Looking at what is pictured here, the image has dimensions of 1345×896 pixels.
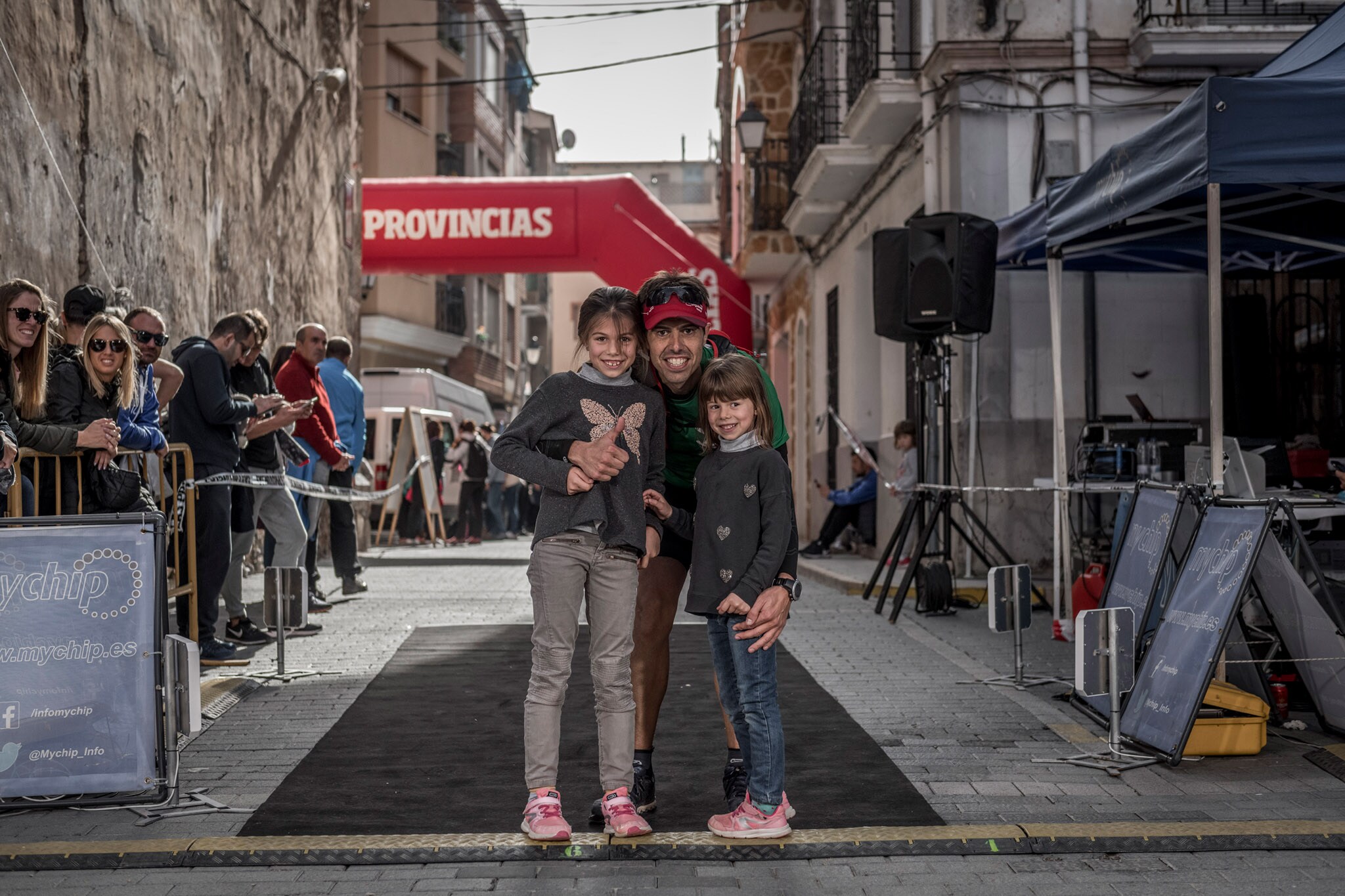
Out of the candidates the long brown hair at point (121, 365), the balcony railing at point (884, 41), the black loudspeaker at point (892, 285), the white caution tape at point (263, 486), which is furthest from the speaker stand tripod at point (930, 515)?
the long brown hair at point (121, 365)

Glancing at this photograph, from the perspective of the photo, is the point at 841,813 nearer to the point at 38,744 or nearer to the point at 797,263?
the point at 38,744

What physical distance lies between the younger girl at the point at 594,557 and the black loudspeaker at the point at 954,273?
6.11m

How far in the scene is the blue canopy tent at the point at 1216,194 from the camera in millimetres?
6129

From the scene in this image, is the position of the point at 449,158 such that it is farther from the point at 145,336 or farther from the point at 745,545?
the point at 745,545

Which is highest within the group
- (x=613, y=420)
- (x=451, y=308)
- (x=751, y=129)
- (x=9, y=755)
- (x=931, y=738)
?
(x=751, y=129)

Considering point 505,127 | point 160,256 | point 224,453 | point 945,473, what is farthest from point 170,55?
point 505,127

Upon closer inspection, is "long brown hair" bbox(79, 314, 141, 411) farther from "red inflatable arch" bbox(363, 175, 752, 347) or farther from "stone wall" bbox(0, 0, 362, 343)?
"red inflatable arch" bbox(363, 175, 752, 347)

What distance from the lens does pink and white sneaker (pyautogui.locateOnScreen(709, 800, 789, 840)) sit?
4.42 metres

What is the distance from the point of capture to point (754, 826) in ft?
14.5

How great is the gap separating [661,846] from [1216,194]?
3.96m

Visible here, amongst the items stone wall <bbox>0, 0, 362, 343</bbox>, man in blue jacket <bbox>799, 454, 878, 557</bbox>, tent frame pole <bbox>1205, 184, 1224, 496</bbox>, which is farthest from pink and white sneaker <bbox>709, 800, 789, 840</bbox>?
man in blue jacket <bbox>799, 454, 878, 557</bbox>

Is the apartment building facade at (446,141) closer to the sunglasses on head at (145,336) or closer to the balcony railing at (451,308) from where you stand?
the balcony railing at (451,308)

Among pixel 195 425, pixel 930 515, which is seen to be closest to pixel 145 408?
pixel 195 425

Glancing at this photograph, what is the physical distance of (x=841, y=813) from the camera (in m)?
4.77
